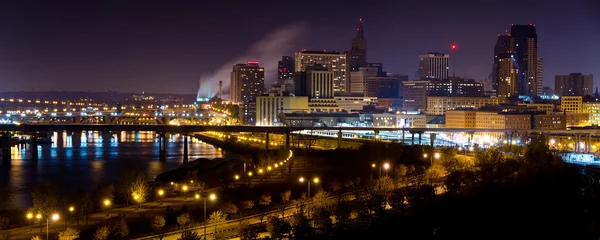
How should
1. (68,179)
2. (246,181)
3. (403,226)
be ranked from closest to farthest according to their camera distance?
1. (403,226)
2. (246,181)
3. (68,179)

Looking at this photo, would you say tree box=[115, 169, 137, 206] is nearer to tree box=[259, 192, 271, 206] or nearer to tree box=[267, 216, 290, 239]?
→ tree box=[259, 192, 271, 206]

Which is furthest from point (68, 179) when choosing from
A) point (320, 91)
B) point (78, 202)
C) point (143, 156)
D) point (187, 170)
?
point (320, 91)

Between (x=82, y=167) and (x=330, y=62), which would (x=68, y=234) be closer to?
(x=82, y=167)

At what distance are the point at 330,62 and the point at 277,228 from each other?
8225 centimetres

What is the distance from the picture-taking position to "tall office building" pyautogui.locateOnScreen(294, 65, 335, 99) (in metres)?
76.2

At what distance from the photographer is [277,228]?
41.2 feet

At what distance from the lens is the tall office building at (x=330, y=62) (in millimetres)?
93312

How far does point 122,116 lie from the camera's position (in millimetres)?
69438

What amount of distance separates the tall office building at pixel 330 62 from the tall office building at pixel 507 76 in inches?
769

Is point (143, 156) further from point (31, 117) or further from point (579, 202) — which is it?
point (31, 117)

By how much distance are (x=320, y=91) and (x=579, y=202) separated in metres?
59.9

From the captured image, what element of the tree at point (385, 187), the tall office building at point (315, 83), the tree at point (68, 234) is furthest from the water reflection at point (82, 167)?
the tall office building at point (315, 83)

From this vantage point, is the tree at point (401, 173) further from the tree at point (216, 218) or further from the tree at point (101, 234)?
the tree at point (101, 234)

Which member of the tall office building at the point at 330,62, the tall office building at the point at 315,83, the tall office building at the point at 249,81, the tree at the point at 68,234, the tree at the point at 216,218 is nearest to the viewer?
the tree at the point at 68,234
